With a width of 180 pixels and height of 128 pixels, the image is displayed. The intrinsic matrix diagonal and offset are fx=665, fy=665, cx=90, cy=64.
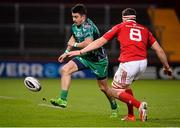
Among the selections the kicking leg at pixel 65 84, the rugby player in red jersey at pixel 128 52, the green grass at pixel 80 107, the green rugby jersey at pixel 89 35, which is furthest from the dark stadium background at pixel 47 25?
the rugby player in red jersey at pixel 128 52

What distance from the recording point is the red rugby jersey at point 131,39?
12.2 meters

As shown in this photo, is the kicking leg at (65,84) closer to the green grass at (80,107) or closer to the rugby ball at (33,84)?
the green grass at (80,107)

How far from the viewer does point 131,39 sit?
1217cm

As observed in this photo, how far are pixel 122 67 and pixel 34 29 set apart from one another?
18.4 meters

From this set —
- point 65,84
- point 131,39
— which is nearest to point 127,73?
point 131,39

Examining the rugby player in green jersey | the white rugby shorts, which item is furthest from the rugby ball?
the white rugby shorts

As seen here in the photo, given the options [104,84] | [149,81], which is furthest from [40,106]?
[149,81]

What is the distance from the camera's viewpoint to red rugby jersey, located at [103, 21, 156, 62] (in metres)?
12.2

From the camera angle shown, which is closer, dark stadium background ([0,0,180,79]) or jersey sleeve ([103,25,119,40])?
jersey sleeve ([103,25,119,40])

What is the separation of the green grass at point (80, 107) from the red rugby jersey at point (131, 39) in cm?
123

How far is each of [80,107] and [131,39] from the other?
374 cm

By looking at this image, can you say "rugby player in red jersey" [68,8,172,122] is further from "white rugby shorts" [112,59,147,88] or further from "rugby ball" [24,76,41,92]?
"rugby ball" [24,76,41,92]

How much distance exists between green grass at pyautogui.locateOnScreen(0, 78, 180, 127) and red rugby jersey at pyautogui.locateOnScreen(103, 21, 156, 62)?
123cm

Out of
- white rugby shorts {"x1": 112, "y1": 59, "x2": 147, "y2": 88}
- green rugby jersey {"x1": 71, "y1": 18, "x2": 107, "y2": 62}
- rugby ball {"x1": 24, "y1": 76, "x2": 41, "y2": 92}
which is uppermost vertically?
green rugby jersey {"x1": 71, "y1": 18, "x2": 107, "y2": 62}
